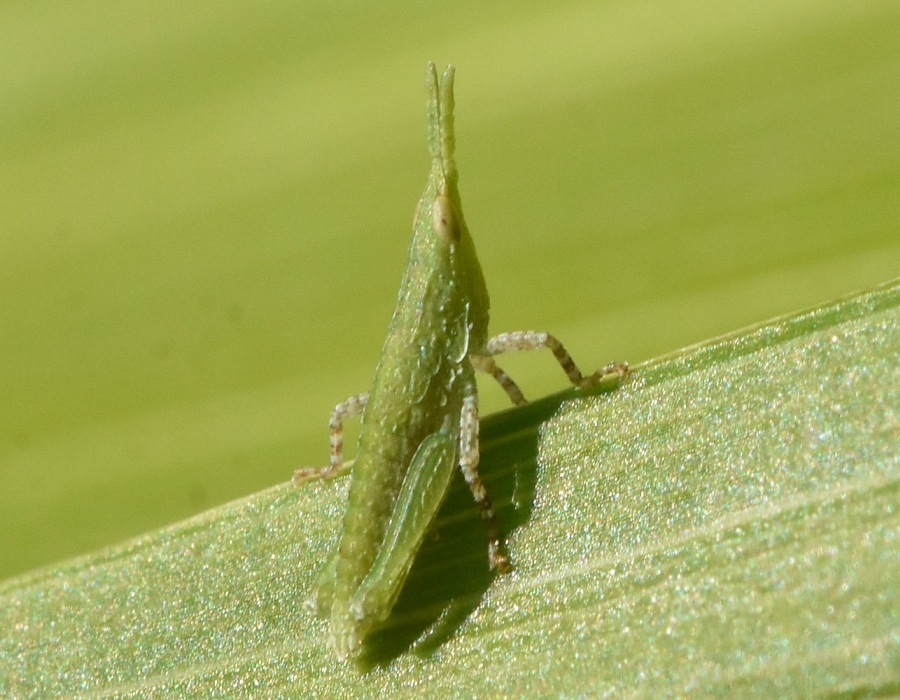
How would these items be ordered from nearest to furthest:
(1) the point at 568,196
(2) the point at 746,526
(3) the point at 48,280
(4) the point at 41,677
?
(2) the point at 746,526 → (4) the point at 41,677 → (1) the point at 568,196 → (3) the point at 48,280

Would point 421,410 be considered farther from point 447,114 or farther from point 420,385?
point 447,114

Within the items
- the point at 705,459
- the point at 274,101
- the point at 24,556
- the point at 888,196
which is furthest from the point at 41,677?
the point at 888,196

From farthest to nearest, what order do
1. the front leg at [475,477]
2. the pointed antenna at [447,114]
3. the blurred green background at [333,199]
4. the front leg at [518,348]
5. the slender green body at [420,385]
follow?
the blurred green background at [333,199]
the pointed antenna at [447,114]
the front leg at [518,348]
the slender green body at [420,385]
the front leg at [475,477]

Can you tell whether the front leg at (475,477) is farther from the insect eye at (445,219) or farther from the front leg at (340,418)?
the insect eye at (445,219)

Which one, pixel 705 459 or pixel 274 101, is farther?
pixel 274 101

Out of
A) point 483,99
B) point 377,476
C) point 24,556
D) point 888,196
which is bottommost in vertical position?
point 24,556

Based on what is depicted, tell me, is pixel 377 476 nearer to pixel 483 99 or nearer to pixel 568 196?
pixel 568 196

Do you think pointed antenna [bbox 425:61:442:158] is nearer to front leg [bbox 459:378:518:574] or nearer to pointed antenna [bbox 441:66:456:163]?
pointed antenna [bbox 441:66:456:163]

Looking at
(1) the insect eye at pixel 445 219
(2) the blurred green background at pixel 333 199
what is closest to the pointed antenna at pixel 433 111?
(1) the insect eye at pixel 445 219
